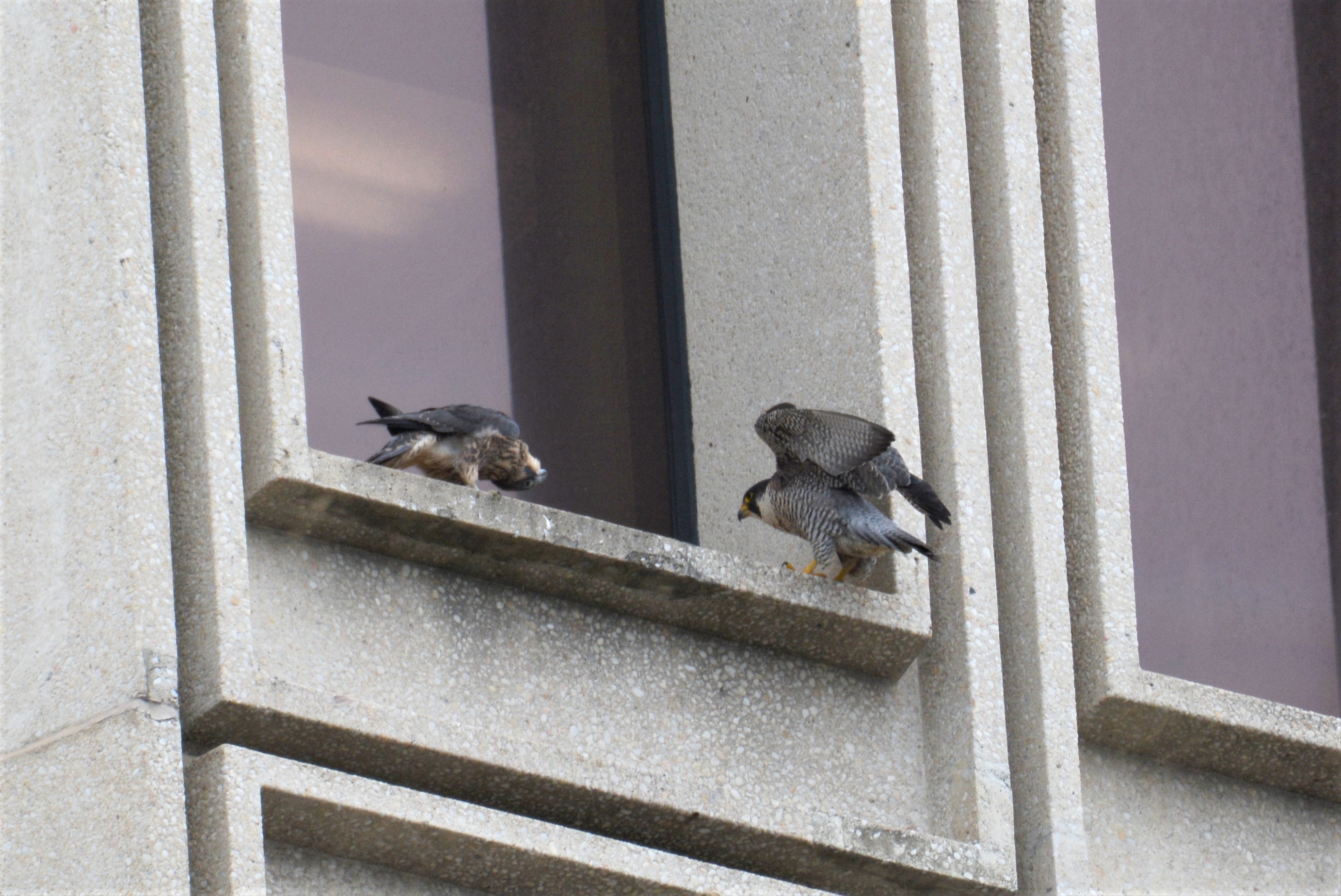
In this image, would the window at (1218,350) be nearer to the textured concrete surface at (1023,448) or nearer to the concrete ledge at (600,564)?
the textured concrete surface at (1023,448)

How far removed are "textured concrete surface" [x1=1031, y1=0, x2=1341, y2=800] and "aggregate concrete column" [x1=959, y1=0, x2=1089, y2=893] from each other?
4.2 inches

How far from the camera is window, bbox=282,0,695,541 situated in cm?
559

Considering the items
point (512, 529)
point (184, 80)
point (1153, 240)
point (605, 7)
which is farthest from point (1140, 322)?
point (184, 80)

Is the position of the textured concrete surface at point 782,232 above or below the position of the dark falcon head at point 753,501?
above

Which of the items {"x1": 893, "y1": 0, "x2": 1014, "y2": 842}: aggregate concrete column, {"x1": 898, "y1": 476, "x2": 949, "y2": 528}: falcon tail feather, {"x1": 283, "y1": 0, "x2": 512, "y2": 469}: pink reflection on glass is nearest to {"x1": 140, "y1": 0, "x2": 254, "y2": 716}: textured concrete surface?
{"x1": 283, "y1": 0, "x2": 512, "y2": 469}: pink reflection on glass

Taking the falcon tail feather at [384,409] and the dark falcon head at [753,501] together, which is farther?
the dark falcon head at [753,501]

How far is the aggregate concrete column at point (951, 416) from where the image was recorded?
5.29 meters

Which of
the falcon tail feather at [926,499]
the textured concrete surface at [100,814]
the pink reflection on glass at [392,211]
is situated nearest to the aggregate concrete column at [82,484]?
the textured concrete surface at [100,814]

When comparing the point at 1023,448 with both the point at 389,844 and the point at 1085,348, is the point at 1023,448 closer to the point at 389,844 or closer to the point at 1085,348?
the point at 1085,348

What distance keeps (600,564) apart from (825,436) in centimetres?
64

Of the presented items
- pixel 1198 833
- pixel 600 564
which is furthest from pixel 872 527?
pixel 1198 833

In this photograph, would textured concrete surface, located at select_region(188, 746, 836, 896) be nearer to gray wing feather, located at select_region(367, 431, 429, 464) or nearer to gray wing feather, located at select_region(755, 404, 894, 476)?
gray wing feather, located at select_region(367, 431, 429, 464)

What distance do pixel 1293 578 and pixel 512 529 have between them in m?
2.91

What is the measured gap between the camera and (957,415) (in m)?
5.50
